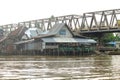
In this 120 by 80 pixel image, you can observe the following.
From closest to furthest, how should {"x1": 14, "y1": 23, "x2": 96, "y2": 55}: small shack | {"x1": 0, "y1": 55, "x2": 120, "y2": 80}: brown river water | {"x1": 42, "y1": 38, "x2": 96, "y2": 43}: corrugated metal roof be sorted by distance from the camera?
{"x1": 0, "y1": 55, "x2": 120, "y2": 80}: brown river water
{"x1": 14, "y1": 23, "x2": 96, "y2": 55}: small shack
{"x1": 42, "y1": 38, "x2": 96, "y2": 43}: corrugated metal roof

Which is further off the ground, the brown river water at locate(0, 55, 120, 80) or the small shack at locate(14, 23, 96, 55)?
the brown river water at locate(0, 55, 120, 80)

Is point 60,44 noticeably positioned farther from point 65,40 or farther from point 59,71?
point 59,71

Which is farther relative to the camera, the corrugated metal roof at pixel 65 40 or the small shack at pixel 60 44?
the corrugated metal roof at pixel 65 40

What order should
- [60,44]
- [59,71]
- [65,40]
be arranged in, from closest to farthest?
[59,71] → [60,44] → [65,40]

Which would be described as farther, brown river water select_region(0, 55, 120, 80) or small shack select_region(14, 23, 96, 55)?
small shack select_region(14, 23, 96, 55)

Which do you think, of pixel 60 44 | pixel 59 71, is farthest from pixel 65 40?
pixel 59 71

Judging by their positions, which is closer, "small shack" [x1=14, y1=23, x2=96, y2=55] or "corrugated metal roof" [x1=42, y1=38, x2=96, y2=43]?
"small shack" [x1=14, y1=23, x2=96, y2=55]

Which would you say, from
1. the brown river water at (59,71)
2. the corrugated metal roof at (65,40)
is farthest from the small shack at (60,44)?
the brown river water at (59,71)

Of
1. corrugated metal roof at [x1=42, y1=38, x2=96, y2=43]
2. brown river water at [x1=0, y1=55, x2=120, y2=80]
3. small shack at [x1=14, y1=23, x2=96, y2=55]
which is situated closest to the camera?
brown river water at [x1=0, y1=55, x2=120, y2=80]

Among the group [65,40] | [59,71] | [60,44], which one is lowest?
[60,44]

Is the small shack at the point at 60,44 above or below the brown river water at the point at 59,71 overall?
below

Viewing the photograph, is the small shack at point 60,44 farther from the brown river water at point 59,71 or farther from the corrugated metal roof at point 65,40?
the brown river water at point 59,71

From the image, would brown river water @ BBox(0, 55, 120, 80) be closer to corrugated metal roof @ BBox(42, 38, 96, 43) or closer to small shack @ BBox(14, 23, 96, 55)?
small shack @ BBox(14, 23, 96, 55)

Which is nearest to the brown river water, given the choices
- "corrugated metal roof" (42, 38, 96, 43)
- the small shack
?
the small shack
